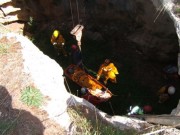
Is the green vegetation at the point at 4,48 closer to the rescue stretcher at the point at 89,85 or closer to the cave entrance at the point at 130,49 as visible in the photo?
the rescue stretcher at the point at 89,85

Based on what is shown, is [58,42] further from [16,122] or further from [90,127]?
[90,127]

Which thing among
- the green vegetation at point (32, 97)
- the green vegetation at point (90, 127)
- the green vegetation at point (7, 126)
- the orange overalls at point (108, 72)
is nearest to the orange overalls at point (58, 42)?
the orange overalls at point (108, 72)

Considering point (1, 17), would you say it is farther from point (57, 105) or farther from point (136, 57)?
point (57, 105)

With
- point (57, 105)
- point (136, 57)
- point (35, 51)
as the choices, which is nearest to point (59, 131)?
point (57, 105)

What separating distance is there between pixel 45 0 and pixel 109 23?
2.91 meters

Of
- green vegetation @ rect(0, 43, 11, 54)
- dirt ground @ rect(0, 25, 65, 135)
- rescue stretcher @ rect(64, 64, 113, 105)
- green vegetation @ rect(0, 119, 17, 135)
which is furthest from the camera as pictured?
rescue stretcher @ rect(64, 64, 113, 105)

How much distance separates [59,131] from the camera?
592cm

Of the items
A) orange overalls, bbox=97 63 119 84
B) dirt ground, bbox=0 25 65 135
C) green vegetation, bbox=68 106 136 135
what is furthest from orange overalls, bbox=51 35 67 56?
green vegetation, bbox=68 106 136 135

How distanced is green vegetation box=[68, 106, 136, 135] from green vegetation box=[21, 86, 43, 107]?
69 cm

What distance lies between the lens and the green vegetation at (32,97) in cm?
633

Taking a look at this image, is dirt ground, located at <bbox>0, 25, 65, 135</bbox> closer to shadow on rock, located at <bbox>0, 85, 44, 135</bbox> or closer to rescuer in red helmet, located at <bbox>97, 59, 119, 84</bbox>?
shadow on rock, located at <bbox>0, 85, 44, 135</bbox>

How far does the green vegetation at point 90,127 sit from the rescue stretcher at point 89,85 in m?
3.73

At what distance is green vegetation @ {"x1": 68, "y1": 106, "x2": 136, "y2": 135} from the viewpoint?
19.1ft

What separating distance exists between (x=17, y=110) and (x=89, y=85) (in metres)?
4.51
